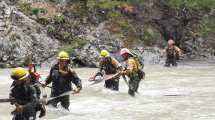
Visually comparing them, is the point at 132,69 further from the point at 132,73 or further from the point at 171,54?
the point at 171,54

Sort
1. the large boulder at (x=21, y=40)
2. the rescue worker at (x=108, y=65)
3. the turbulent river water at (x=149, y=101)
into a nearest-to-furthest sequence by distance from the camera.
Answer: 1. the turbulent river water at (x=149, y=101)
2. the rescue worker at (x=108, y=65)
3. the large boulder at (x=21, y=40)

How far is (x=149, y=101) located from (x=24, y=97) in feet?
23.6

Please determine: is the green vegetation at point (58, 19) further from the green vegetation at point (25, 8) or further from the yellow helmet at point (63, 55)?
the yellow helmet at point (63, 55)

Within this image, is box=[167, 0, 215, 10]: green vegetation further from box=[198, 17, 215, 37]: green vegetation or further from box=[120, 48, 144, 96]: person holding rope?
box=[120, 48, 144, 96]: person holding rope

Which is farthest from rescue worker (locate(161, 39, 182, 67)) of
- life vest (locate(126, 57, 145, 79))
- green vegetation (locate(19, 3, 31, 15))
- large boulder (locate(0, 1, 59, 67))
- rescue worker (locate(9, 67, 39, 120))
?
rescue worker (locate(9, 67, 39, 120))

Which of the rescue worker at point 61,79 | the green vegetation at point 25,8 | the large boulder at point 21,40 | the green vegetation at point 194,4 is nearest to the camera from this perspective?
the rescue worker at point 61,79

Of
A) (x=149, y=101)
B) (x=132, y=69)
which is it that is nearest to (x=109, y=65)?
(x=132, y=69)

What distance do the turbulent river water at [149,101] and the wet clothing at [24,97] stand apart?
3.25 metres

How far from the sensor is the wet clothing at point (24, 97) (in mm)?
9828

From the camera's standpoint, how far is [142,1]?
3400cm

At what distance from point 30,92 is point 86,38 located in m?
19.5

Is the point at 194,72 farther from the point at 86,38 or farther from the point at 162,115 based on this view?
the point at 162,115

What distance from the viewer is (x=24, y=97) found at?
990 centimetres

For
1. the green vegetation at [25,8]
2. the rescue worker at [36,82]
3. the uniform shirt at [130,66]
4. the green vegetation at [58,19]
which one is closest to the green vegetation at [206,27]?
the green vegetation at [58,19]
